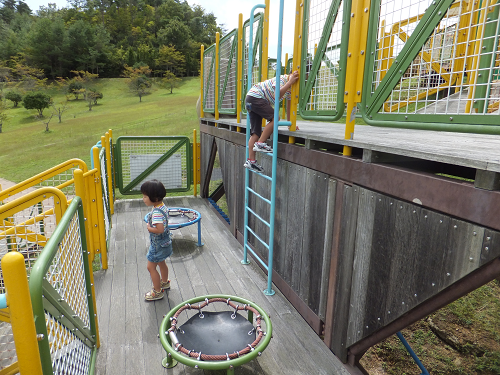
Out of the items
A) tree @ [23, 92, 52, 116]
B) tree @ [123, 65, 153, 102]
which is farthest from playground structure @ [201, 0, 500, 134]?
tree @ [123, 65, 153, 102]

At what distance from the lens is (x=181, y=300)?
340 cm

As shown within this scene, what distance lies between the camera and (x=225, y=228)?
5.75m

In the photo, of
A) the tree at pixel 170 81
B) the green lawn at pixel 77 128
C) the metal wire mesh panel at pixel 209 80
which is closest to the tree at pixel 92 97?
the green lawn at pixel 77 128

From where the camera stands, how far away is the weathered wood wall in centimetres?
165

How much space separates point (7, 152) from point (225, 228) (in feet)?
58.1

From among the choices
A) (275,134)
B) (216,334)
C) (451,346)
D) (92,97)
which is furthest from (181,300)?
(92,97)

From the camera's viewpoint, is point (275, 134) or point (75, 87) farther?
point (75, 87)

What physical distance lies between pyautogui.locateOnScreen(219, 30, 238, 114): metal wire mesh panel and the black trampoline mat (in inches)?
130

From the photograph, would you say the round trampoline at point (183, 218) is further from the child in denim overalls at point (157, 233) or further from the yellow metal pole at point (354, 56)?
the yellow metal pole at point (354, 56)

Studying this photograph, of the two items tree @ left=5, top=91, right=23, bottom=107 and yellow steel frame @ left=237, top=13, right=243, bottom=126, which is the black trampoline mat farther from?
tree @ left=5, top=91, right=23, bottom=107

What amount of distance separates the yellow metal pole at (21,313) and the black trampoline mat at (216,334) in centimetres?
133

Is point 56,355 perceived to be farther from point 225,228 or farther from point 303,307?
point 225,228

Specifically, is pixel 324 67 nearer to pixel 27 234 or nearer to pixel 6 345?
pixel 27 234

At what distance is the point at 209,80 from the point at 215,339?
18.0ft
